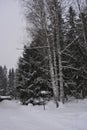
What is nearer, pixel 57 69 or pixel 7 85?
pixel 57 69

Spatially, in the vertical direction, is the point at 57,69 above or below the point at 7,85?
above

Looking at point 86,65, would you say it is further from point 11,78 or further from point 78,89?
point 11,78

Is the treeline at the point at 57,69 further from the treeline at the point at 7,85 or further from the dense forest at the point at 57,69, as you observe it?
the treeline at the point at 7,85

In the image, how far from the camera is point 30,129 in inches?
313

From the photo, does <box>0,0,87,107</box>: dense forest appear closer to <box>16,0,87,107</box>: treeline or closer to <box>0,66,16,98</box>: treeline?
<box>16,0,87,107</box>: treeline

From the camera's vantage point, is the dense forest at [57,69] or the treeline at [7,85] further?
the treeline at [7,85]

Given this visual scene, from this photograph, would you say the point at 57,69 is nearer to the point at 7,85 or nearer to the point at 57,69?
the point at 57,69

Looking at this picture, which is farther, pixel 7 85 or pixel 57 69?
pixel 7 85

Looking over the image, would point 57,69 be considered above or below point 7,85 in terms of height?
above

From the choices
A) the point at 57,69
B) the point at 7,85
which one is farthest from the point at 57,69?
the point at 7,85

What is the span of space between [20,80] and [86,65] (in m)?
7.12

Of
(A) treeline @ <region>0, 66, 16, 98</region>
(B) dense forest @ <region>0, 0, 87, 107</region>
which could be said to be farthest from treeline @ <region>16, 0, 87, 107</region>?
(A) treeline @ <region>0, 66, 16, 98</region>

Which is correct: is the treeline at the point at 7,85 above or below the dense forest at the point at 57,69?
below

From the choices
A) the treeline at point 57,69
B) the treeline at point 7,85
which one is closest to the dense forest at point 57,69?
the treeline at point 57,69
